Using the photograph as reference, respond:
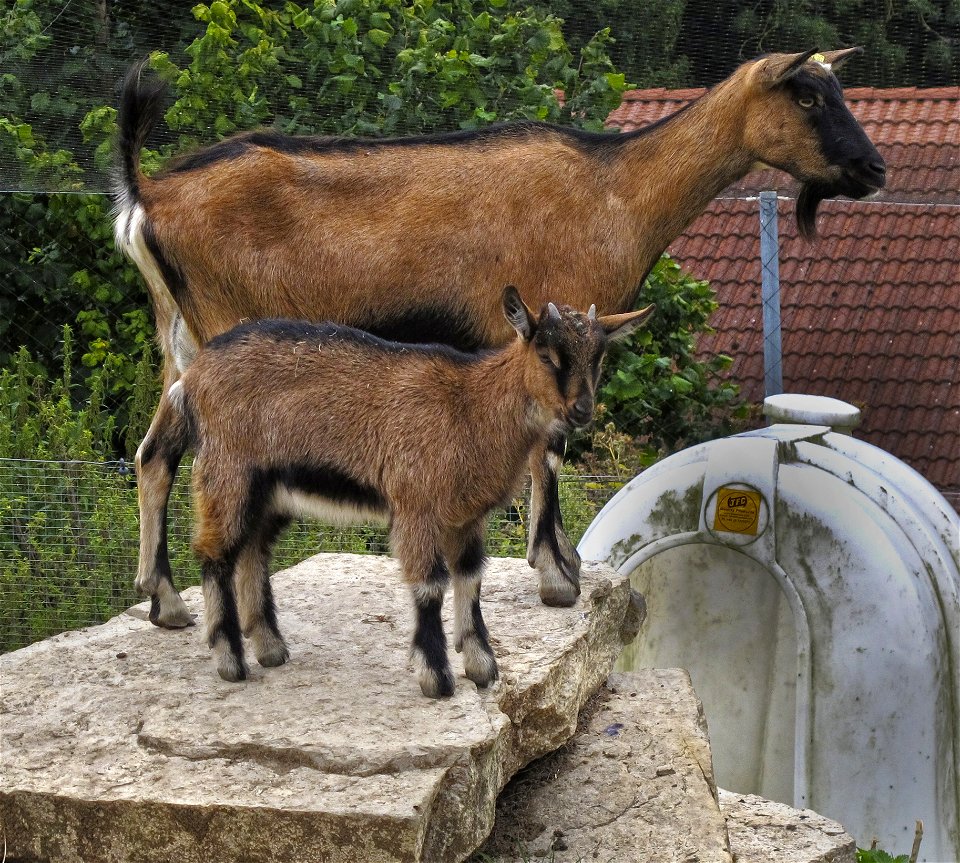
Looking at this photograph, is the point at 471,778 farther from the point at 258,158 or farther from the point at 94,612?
the point at 94,612

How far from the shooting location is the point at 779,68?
4.66 meters

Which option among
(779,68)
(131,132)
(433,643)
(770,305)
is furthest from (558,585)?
(770,305)

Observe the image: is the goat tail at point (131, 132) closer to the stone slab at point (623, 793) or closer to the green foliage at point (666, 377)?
the stone slab at point (623, 793)

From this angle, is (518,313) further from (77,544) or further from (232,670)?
(77,544)

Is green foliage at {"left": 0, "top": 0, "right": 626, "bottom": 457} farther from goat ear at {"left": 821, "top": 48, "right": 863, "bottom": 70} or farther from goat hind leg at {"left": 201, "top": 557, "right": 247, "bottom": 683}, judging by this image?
goat hind leg at {"left": 201, "top": 557, "right": 247, "bottom": 683}

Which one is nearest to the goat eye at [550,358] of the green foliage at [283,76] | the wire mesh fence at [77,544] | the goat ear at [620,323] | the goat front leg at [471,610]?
the goat ear at [620,323]

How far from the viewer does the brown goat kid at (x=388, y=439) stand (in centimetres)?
374

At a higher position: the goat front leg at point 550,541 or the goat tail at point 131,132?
the goat tail at point 131,132

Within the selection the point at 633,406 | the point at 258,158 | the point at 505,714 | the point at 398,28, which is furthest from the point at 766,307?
the point at 505,714

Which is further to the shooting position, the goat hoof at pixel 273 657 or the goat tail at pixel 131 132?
the goat tail at pixel 131 132

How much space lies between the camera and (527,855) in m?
3.91

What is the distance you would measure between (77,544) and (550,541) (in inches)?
108

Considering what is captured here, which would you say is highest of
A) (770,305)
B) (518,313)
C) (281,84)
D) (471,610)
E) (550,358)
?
(281,84)

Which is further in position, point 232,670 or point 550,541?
point 550,541
